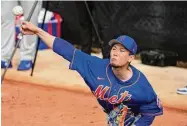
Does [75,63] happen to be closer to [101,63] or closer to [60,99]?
[101,63]

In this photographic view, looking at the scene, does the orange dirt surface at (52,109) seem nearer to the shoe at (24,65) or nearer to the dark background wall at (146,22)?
the shoe at (24,65)

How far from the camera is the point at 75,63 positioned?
393 cm

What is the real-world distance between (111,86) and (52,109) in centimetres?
182

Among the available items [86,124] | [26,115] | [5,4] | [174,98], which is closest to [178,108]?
[174,98]

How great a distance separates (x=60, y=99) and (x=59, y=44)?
2.15m

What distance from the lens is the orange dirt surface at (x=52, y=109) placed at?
5113 mm

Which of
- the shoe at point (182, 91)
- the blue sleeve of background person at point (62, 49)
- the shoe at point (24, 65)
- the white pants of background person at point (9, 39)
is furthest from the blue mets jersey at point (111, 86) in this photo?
the shoe at point (24, 65)

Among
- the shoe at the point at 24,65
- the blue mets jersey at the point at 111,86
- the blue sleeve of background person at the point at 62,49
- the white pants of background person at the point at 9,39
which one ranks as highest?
the blue sleeve of background person at the point at 62,49

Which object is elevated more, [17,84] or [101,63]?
[101,63]

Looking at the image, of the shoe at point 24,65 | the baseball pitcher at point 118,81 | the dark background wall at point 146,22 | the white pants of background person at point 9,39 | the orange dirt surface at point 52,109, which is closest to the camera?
the baseball pitcher at point 118,81

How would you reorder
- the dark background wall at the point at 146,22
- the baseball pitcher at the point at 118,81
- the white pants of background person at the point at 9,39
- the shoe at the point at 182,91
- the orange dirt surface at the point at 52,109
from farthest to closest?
the dark background wall at the point at 146,22 → the white pants of background person at the point at 9,39 → the shoe at the point at 182,91 → the orange dirt surface at the point at 52,109 → the baseball pitcher at the point at 118,81

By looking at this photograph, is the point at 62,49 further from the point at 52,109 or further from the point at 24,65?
the point at 24,65

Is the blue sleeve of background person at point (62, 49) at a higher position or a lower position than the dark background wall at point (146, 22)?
higher

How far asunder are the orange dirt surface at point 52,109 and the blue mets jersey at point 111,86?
4.04 ft
